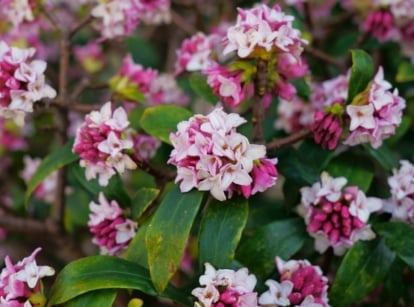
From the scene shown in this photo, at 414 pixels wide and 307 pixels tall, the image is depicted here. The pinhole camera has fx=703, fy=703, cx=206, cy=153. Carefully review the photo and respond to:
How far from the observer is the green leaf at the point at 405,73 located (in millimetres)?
1497

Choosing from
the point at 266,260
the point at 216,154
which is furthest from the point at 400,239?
the point at 216,154

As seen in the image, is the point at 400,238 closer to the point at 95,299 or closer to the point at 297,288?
the point at 297,288

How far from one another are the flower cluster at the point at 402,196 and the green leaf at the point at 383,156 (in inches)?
1.6

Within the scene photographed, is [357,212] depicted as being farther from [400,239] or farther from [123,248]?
[123,248]

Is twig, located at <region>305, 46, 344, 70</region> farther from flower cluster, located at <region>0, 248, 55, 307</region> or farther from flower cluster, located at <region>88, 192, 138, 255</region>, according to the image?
flower cluster, located at <region>0, 248, 55, 307</region>

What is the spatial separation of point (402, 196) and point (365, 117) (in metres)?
0.17

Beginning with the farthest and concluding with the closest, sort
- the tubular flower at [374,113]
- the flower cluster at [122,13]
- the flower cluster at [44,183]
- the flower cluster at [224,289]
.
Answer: the flower cluster at [44,183]
the flower cluster at [122,13]
the tubular flower at [374,113]
the flower cluster at [224,289]

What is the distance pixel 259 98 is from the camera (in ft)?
3.98

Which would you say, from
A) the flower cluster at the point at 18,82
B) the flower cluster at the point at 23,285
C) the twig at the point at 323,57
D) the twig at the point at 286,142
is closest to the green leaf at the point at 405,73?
the twig at the point at 323,57

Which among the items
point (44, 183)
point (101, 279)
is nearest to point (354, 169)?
Result: point (101, 279)

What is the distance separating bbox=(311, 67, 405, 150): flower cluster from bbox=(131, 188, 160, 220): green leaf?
291 millimetres

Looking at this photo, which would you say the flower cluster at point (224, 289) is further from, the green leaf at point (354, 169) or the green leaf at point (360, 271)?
the green leaf at point (354, 169)

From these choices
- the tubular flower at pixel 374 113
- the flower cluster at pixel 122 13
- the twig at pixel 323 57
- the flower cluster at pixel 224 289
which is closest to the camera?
the flower cluster at pixel 224 289

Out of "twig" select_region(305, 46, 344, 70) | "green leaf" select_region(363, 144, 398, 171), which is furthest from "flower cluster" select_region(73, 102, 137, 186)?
"twig" select_region(305, 46, 344, 70)
